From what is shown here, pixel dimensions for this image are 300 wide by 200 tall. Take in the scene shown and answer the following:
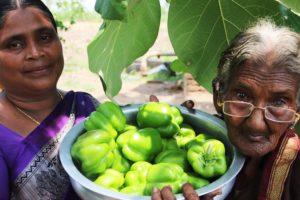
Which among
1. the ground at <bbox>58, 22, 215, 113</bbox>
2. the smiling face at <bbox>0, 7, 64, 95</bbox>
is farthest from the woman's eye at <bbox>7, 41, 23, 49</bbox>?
the ground at <bbox>58, 22, 215, 113</bbox>

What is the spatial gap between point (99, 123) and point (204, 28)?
0.59 m

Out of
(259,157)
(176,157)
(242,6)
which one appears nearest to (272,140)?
(259,157)

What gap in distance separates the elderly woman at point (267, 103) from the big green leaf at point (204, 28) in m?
0.35

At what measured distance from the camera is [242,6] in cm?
171

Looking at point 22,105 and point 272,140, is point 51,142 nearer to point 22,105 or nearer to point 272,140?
point 22,105

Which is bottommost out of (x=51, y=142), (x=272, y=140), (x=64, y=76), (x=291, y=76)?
(x=64, y=76)

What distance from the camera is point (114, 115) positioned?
144cm

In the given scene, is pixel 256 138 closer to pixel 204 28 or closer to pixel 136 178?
pixel 136 178

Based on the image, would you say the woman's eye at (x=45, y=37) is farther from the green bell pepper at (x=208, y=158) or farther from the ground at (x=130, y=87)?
the ground at (x=130, y=87)

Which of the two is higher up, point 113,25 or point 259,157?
point 113,25

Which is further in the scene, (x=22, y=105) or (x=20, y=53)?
(x=22, y=105)

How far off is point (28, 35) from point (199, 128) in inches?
23.5

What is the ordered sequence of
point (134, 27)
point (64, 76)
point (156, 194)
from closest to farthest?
point (156, 194) → point (134, 27) → point (64, 76)

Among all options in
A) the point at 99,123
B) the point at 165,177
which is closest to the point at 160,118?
the point at 99,123
